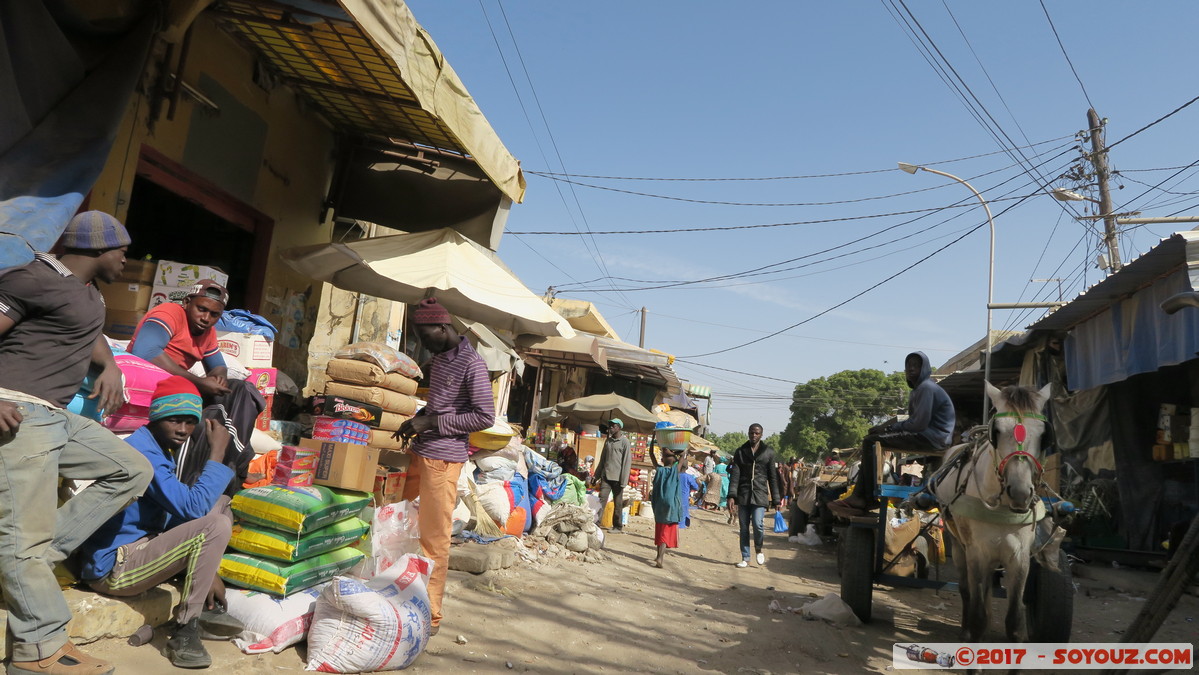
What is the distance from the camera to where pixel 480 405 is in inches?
190

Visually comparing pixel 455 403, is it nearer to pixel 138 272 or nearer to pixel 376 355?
pixel 376 355

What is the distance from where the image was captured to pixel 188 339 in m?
4.47

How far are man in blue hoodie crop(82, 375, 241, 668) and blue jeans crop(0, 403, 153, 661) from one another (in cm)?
36

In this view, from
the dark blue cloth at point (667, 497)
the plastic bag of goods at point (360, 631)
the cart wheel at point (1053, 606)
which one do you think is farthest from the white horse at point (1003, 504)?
the dark blue cloth at point (667, 497)

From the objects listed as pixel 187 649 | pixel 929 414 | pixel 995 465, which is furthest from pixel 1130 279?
pixel 187 649

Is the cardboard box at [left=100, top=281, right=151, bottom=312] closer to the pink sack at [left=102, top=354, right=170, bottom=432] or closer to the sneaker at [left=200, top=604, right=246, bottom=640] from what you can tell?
the pink sack at [left=102, top=354, right=170, bottom=432]

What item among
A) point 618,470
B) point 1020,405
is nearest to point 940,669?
point 1020,405

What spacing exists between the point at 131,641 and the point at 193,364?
167 cm

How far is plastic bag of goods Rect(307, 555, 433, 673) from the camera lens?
151 inches

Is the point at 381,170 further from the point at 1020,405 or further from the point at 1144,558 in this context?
the point at 1144,558

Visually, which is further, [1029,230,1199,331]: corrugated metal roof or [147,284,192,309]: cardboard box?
[1029,230,1199,331]: corrugated metal roof

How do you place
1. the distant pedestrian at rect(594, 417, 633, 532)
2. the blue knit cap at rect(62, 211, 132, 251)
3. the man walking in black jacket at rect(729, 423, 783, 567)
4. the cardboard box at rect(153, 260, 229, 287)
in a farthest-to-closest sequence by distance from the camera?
the distant pedestrian at rect(594, 417, 633, 532), the man walking in black jacket at rect(729, 423, 783, 567), the cardboard box at rect(153, 260, 229, 287), the blue knit cap at rect(62, 211, 132, 251)

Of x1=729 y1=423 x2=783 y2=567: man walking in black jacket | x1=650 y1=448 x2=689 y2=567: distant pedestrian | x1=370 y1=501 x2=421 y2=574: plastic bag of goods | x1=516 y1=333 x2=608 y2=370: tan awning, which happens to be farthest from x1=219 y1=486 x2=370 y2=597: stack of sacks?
x1=729 y1=423 x2=783 y2=567: man walking in black jacket

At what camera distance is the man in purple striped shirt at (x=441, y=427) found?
4676 millimetres
